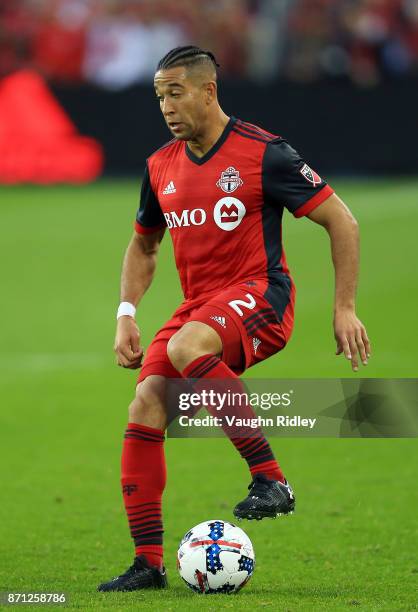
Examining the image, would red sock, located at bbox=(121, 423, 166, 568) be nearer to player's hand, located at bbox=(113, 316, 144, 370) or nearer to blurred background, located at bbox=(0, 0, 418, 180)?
player's hand, located at bbox=(113, 316, 144, 370)

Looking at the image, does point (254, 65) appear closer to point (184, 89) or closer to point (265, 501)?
point (184, 89)

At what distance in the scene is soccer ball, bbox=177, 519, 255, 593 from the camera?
18.9 feet

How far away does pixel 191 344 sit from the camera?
562 centimetres

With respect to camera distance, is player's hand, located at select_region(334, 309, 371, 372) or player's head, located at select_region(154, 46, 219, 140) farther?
player's head, located at select_region(154, 46, 219, 140)

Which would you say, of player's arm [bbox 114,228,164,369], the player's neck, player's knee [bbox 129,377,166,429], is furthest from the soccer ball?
the player's neck

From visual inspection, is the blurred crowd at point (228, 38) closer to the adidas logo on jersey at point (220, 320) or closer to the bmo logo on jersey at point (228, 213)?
the bmo logo on jersey at point (228, 213)

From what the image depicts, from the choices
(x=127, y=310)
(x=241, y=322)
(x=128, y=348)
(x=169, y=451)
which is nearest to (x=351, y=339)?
(x=241, y=322)

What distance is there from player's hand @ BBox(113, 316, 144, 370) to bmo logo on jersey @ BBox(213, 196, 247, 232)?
706 mm

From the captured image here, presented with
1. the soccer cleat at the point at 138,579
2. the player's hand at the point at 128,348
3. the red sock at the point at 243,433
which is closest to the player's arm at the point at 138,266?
the player's hand at the point at 128,348

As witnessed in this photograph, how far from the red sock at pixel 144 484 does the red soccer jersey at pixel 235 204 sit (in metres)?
0.70

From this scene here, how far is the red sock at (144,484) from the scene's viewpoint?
5.91 meters

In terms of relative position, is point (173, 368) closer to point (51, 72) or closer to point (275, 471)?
point (275, 471)

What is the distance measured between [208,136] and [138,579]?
203 cm

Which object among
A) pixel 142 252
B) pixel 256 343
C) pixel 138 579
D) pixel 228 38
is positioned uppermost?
pixel 228 38
